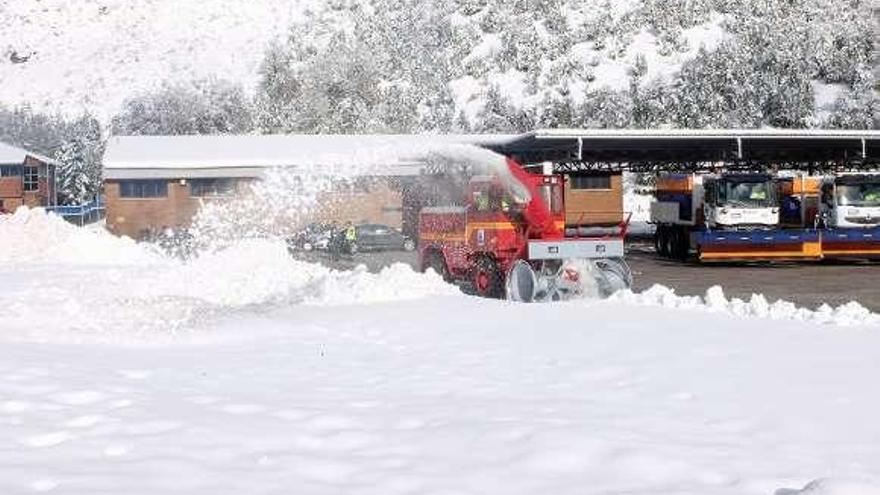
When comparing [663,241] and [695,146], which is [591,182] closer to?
[695,146]

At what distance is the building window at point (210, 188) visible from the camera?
47.2m

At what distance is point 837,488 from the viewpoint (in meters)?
4.69

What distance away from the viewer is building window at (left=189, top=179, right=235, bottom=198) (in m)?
47.2

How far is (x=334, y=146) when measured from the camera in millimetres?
50344

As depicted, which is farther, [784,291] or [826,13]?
[826,13]

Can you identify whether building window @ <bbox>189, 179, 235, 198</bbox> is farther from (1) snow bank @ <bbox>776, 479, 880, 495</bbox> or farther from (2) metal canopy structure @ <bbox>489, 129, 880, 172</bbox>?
(1) snow bank @ <bbox>776, 479, 880, 495</bbox>

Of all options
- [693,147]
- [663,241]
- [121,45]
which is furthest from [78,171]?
[663,241]

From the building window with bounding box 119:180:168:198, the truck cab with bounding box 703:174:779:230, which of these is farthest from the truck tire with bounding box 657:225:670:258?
the building window with bounding box 119:180:168:198

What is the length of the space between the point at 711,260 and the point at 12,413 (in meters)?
24.8

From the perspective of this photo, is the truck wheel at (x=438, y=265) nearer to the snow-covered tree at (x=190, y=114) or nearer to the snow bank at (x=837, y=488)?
the snow bank at (x=837, y=488)

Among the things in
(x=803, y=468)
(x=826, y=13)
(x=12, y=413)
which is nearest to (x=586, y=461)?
(x=803, y=468)

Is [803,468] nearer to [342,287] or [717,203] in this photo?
[342,287]

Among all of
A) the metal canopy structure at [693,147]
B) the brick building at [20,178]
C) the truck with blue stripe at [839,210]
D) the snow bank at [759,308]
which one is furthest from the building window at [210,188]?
the snow bank at [759,308]

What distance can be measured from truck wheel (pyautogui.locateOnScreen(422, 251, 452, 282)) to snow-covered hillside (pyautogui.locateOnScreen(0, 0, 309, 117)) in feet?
262
